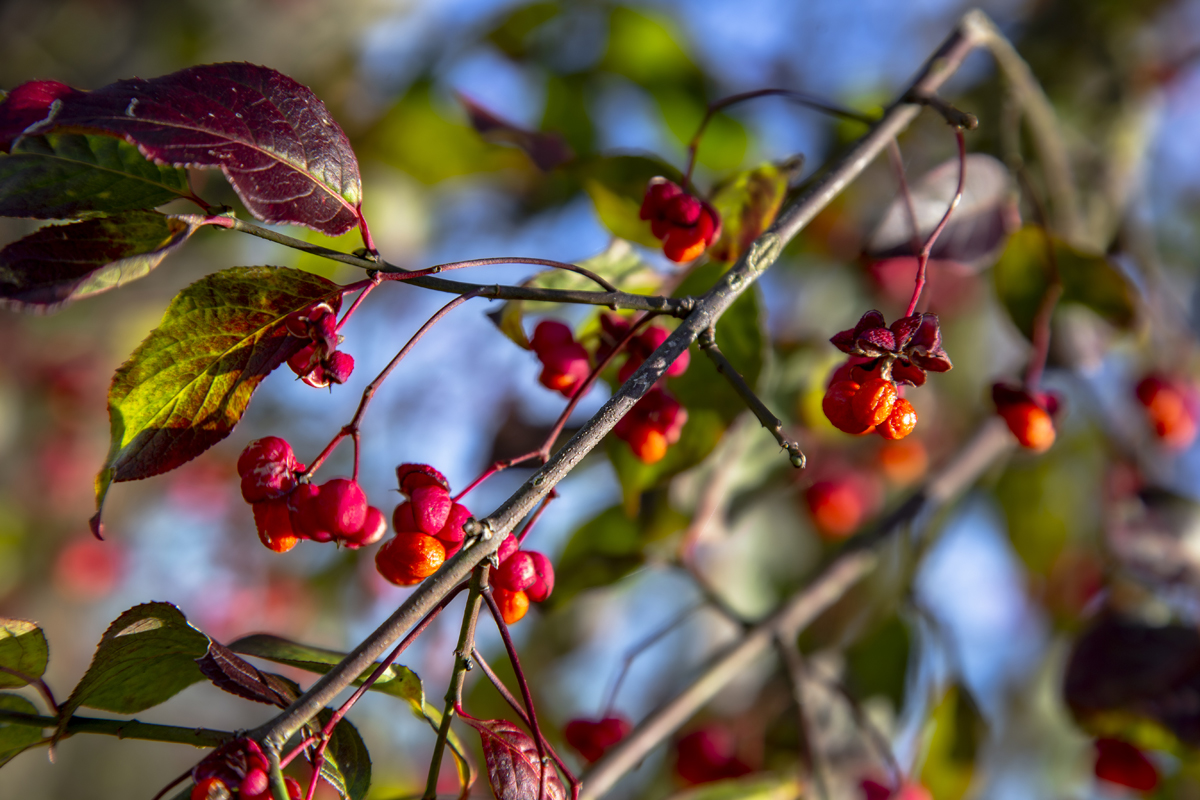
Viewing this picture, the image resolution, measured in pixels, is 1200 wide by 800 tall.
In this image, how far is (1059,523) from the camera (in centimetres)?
179

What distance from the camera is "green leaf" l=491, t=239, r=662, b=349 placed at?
0.77 meters

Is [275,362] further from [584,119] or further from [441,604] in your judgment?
[584,119]

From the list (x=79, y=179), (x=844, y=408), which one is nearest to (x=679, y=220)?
(x=844, y=408)

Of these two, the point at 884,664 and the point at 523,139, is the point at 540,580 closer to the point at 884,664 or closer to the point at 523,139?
the point at 523,139

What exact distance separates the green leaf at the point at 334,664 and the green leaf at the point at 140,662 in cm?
5

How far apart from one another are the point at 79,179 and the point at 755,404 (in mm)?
515

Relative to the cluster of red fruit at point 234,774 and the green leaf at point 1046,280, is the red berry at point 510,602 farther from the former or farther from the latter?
the green leaf at point 1046,280

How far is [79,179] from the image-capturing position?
60 centimetres

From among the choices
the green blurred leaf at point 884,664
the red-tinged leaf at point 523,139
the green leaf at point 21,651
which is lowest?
the green blurred leaf at point 884,664

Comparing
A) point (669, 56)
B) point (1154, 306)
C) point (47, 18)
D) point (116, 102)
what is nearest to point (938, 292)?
point (1154, 306)

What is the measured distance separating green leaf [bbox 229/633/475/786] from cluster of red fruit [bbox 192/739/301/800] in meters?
0.11

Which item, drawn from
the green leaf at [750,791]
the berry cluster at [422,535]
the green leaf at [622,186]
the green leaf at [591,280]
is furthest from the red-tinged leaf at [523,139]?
the green leaf at [750,791]

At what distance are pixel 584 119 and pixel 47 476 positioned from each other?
134 inches

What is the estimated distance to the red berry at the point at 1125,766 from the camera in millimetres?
Result: 1305
